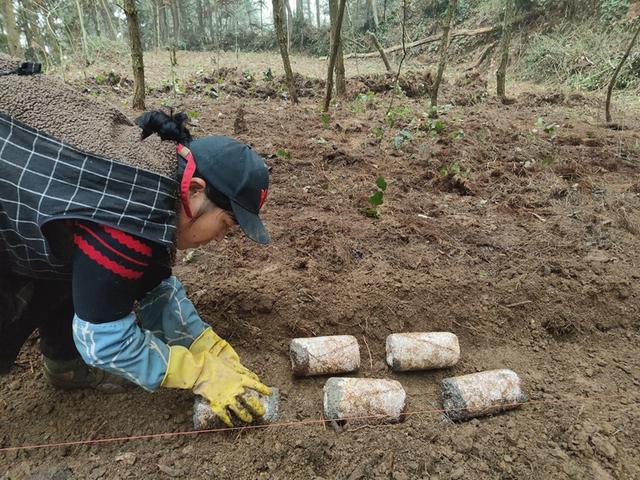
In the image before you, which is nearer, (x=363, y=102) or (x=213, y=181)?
(x=213, y=181)

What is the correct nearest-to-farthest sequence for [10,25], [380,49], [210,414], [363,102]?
[210,414], [363,102], [380,49], [10,25]

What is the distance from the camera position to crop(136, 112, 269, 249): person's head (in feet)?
4.76

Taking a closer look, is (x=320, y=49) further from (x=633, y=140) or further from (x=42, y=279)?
(x=42, y=279)

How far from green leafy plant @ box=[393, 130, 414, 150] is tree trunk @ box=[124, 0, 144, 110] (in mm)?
2972

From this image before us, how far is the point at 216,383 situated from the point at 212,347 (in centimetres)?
23

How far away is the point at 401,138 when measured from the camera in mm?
4941

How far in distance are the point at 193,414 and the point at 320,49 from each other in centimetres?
2329

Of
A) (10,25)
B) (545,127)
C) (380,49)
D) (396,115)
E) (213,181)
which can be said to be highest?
(10,25)

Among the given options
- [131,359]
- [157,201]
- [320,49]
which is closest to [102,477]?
[131,359]

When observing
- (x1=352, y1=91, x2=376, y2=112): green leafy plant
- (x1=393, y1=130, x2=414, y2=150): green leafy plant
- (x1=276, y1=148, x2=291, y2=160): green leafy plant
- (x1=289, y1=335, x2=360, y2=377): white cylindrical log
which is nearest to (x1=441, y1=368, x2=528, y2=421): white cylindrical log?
(x1=289, y1=335, x2=360, y2=377): white cylindrical log

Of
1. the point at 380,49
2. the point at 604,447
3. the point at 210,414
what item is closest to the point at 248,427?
the point at 210,414

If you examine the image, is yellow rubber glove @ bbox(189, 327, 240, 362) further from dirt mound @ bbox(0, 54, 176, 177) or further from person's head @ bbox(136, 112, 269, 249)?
dirt mound @ bbox(0, 54, 176, 177)

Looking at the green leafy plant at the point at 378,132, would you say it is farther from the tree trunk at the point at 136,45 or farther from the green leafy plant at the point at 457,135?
the tree trunk at the point at 136,45

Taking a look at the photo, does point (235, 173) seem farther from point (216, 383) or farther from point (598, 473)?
point (598, 473)
